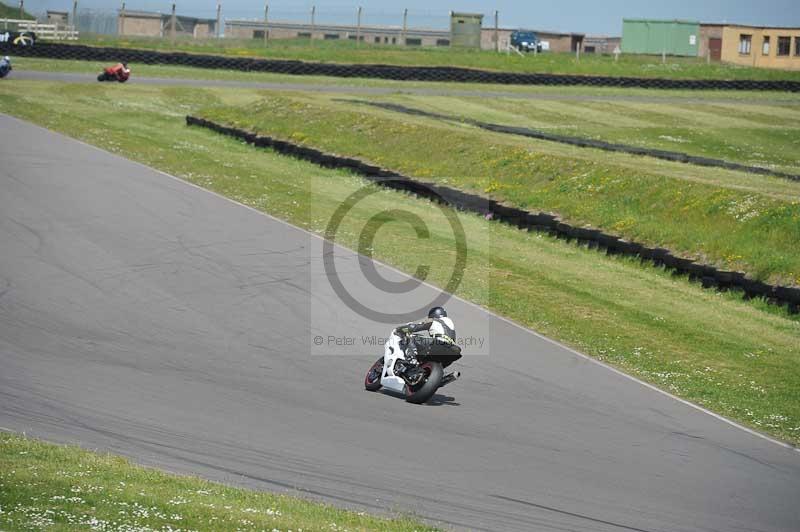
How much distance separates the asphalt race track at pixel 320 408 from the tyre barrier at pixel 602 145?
48.0 ft

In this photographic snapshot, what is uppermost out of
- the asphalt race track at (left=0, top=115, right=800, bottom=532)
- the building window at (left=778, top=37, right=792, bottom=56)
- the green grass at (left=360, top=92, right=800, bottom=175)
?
the building window at (left=778, top=37, right=792, bottom=56)

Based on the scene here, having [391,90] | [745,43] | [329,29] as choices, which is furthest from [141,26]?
[745,43]

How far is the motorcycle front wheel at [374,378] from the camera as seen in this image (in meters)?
12.8

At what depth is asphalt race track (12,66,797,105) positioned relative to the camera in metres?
43.5

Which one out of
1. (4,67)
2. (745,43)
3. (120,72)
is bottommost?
(4,67)

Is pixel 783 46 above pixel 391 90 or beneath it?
above

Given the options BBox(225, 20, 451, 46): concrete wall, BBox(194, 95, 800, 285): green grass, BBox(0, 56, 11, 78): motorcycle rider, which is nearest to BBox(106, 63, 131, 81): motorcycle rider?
BBox(0, 56, 11, 78): motorcycle rider

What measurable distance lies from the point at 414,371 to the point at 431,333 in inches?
19.7

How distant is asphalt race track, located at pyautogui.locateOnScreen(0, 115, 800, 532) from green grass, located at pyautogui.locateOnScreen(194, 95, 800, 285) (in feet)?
23.0

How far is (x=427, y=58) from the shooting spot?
6022 centimetres

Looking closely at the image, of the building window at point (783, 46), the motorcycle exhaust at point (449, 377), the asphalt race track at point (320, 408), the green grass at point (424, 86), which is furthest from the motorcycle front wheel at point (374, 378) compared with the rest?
the building window at point (783, 46)

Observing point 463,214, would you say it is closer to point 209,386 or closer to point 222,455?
point 209,386

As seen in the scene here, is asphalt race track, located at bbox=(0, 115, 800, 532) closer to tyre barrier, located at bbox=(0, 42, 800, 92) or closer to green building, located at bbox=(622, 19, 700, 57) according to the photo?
tyre barrier, located at bbox=(0, 42, 800, 92)

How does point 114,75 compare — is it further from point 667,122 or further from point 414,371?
point 414,371
